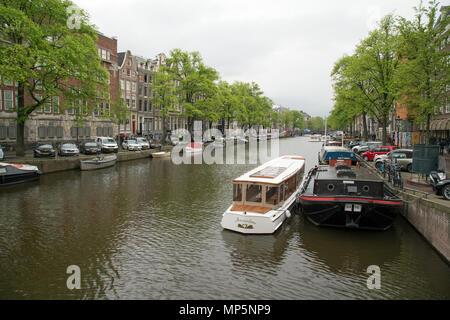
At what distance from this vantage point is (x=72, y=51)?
2705 centimetres

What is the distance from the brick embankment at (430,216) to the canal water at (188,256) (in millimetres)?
376

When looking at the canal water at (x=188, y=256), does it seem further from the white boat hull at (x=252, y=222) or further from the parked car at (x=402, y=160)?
the parked car at (x=402, y=160)

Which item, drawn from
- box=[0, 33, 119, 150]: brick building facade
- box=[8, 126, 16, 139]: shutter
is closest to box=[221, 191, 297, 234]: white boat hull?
box=[0, 33, 119, 150]: brick building facade

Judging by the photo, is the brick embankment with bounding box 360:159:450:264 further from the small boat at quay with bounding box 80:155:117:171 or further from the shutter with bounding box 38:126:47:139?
the shutter with bounding box 38:126:47:139

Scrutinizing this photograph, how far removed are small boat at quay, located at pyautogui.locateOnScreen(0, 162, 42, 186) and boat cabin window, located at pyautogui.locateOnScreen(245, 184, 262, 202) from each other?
675 inches

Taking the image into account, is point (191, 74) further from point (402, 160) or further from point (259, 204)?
point (259, 204)

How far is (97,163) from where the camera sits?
31188 mm

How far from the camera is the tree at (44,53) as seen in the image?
2489cm

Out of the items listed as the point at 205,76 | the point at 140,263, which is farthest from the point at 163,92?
the point at 140,263

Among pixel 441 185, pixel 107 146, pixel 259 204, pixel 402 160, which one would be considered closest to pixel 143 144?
pixel 107 146

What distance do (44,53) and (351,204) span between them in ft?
78.8

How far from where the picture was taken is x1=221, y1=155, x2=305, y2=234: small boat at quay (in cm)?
1306

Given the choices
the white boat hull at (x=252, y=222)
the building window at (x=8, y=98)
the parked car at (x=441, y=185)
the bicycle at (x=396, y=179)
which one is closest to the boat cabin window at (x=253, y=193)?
the white boat hull at (x=252, y=222)

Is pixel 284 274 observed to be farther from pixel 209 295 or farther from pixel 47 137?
pixel 47 137
